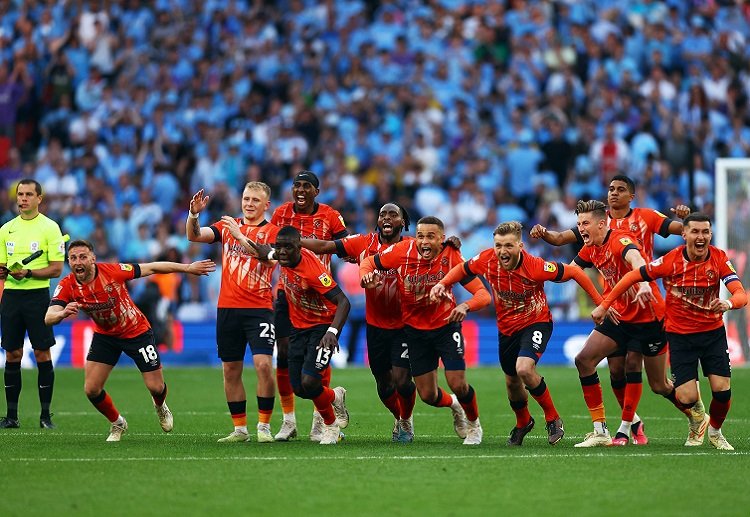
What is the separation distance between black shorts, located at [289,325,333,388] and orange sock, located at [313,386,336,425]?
0.24 m

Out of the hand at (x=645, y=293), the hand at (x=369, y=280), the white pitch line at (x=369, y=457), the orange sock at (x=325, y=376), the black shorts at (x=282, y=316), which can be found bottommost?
the white pitch line at (x=369, y=457)

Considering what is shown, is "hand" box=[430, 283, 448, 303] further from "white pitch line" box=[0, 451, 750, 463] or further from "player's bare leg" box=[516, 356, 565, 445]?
"white pitch line" box=[0, 451, 750, 463]

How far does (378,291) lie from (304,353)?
102cm

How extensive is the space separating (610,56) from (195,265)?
17.3 m

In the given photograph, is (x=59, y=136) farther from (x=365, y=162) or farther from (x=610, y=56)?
(x=610, y=56)

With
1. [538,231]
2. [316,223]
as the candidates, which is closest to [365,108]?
[316,223]

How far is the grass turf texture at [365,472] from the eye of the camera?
28.7 feet

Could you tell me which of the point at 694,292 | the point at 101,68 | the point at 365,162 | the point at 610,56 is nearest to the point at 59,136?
the point at 101,68

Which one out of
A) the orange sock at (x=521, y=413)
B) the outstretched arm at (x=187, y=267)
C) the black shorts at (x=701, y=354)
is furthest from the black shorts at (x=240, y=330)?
the black shorts at (x=701, y=354)

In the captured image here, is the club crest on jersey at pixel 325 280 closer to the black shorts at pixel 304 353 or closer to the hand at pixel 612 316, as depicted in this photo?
the black shorts at pixel 304 353

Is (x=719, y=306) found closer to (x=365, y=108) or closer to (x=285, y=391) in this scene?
(x=285, y=391)

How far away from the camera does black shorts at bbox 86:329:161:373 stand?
42.3 feet

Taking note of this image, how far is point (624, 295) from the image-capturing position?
13.1 meters

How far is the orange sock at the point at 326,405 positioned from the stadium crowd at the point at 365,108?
11.9m
